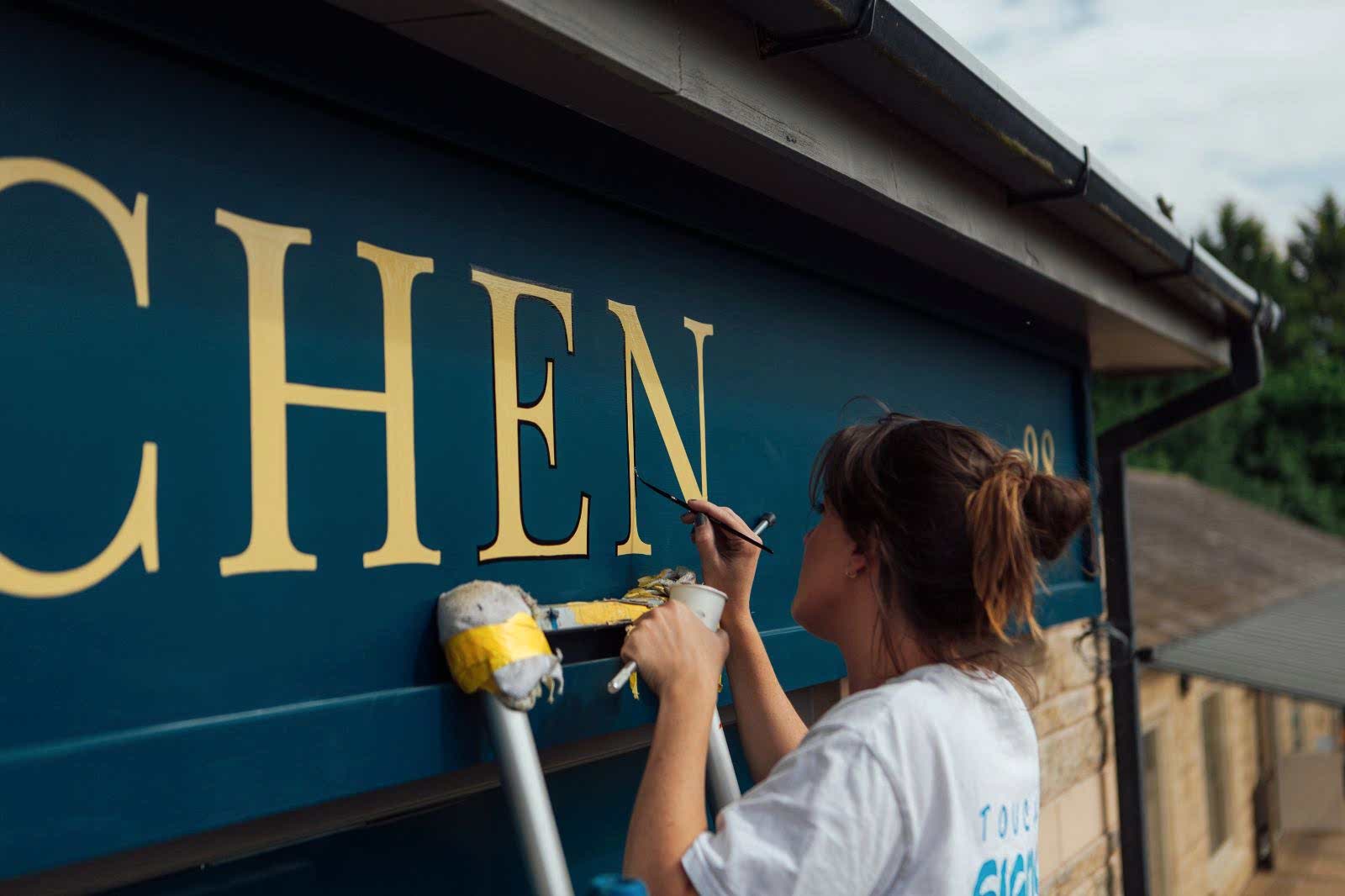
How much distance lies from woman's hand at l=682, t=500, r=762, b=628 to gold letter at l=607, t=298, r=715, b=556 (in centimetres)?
12

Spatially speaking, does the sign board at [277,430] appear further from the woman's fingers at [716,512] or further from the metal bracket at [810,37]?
the metal bracket at [810,37]

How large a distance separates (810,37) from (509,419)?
2.61 feet

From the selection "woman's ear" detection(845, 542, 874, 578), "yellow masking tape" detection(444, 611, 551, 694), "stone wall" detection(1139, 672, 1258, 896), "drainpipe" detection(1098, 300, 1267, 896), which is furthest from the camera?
"stone wall" detection(1139, 672, 1258, 896)

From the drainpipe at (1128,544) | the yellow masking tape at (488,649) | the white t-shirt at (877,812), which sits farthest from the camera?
the drainpipe at (1128,544)

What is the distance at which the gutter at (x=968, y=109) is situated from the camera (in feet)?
6.14

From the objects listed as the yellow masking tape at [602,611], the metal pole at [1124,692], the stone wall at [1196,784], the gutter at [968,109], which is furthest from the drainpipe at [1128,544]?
the stone wall at [1196,784]

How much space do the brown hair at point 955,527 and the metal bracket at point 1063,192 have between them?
1.34 metres

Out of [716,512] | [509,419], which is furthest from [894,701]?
[509,419]

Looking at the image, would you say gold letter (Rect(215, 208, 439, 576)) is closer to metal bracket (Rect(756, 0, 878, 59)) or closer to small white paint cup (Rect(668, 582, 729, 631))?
small white paint cup (Rect(668, 582, 729, 631))

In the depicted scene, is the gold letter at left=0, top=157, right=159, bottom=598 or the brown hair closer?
A: the gold letter at left=0, top=157, right=159, bottom=598

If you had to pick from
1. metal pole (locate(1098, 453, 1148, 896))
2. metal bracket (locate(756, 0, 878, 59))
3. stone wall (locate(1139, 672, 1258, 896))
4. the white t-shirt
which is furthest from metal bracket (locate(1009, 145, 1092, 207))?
stone wall (locate(1139, 672, 1258, 896))

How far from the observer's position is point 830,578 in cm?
172

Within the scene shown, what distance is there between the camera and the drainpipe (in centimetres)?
462

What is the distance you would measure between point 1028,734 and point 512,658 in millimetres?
729
